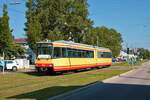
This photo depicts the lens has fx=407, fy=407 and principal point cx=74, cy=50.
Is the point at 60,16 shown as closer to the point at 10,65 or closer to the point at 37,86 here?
the point at 10,65

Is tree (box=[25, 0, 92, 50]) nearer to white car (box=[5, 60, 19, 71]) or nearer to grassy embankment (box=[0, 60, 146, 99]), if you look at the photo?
white car (box=[5, 60, 19, 71])

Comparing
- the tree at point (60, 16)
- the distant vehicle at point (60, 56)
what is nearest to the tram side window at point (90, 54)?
the distant vehicle at point (60, 56)

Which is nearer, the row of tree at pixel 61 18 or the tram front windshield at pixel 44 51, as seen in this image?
the tram front windshield at pixel 44 51

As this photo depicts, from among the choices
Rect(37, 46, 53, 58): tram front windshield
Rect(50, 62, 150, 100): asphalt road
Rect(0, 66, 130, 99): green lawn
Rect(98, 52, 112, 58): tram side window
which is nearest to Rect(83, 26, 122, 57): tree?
Rect(98, 52, 112, 58): tram side window

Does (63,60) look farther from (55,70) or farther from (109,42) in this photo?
(109,42)

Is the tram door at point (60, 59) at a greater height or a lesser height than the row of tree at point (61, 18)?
lesser

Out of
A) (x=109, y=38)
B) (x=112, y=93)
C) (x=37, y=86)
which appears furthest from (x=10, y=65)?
(x=109, y=38)

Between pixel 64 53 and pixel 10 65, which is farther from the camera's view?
pixel 10 65

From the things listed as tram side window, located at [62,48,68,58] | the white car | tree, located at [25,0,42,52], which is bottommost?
the white car

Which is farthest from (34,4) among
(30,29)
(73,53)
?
(73,53)

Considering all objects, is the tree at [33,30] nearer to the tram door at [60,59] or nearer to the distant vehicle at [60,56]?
the distant vehicle at [60,56]

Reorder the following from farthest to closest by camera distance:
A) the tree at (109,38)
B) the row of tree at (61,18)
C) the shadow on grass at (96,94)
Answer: the tree at (109,38)
the row of tree at (61,18)
the shadow on grass at (96,94)

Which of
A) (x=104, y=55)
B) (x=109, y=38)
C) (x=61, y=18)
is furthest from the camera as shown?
(x=109, y=38)

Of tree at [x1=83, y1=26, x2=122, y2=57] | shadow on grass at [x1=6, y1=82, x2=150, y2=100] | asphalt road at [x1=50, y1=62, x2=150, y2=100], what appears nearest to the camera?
shadow on grass at [x1=6, y1=82, x2=150, y2=100]
